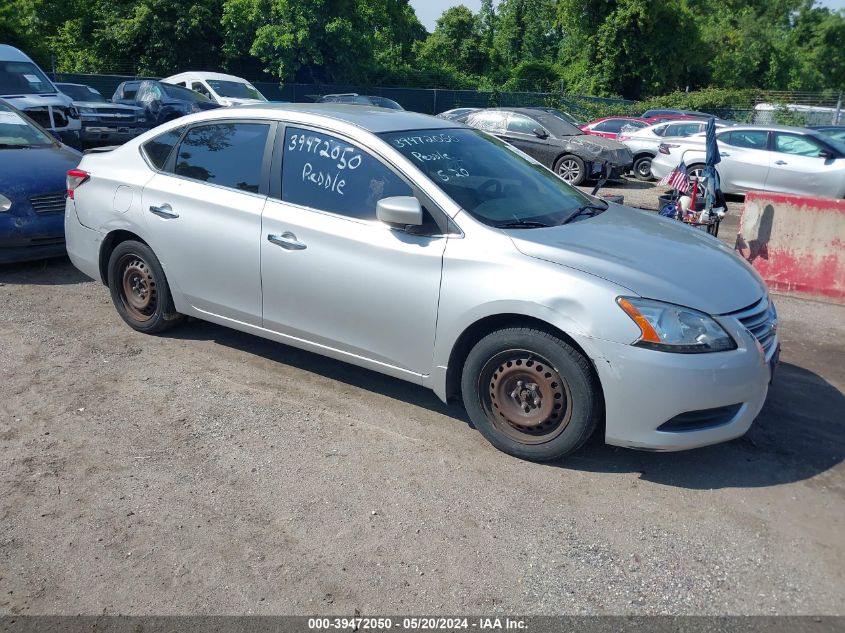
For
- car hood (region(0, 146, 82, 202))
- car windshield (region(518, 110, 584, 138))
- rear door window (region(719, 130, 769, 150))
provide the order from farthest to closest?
car windshield (region(518, 110, 584, 138)), rear door window (region(719, 130, 769, 150)), car hood (region(0, 146, 82, 202))

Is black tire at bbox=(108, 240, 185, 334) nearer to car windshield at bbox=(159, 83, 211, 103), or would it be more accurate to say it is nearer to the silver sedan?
the silver sedan

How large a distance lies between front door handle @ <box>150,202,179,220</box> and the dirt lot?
1.02 meters

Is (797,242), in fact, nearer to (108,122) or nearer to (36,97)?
(36,97)

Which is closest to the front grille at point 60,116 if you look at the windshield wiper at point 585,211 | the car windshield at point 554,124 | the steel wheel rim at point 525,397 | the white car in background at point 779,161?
the car windshield at point 554,124

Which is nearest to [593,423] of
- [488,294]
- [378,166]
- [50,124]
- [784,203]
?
[488,294]

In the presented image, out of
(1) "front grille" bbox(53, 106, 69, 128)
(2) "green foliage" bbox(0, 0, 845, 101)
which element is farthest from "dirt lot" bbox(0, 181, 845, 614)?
(2) "green foliage" bbox(0, 0, 845, 101)

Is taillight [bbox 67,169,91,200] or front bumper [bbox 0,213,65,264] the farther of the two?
front bumper [bbox 0,213,65,264]

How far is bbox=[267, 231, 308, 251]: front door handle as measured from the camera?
4578 millimetres

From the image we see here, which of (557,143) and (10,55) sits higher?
(10,55)

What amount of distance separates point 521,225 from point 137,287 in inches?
120

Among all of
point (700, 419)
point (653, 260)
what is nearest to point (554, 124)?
point (653, 260)

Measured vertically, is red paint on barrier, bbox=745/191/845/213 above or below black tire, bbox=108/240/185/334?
above

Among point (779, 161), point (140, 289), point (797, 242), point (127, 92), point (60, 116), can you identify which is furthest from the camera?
point (127, 92)

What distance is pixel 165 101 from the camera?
18.1 meters
